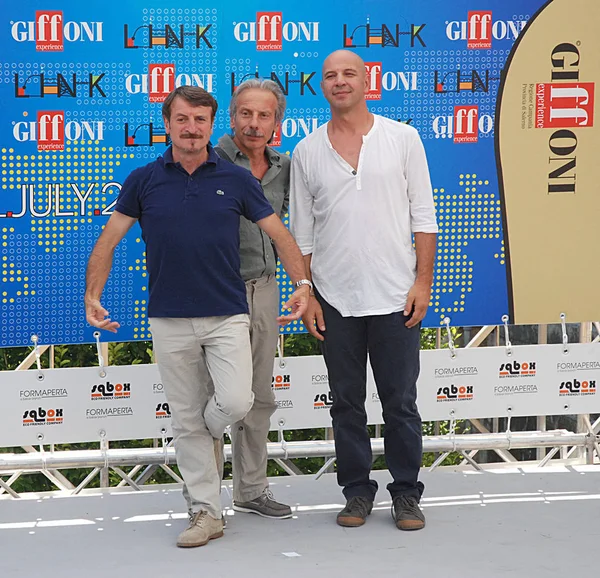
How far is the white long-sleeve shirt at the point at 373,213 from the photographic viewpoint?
4012mm

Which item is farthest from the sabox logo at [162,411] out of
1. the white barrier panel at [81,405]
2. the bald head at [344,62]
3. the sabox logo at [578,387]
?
the sabox logo at [578,387]

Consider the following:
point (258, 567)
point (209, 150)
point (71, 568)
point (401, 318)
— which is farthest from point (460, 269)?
point (71, 568)

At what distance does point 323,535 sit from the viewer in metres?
4.07

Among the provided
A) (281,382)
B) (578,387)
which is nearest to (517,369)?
(578,387)

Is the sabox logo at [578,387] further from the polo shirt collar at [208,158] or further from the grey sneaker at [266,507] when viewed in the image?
the polo shirt collar at [208,158]

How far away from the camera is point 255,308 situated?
418 centimetres

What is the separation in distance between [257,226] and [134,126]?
0.87 metres

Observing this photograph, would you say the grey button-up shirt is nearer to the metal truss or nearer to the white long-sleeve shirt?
the white long-sleeve shirt

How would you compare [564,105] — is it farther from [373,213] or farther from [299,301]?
[299,301]

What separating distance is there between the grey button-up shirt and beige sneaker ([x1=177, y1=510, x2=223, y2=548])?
3.02ft

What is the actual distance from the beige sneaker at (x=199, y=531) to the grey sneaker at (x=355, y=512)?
0.51m

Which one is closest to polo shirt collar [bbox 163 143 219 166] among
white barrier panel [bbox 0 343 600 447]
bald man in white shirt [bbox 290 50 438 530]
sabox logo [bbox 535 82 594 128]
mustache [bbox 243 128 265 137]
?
mustache [bbox 243 128 265 137]

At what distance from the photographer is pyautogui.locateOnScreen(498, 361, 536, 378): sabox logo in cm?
505

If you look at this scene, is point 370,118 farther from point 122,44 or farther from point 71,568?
point 71,568
